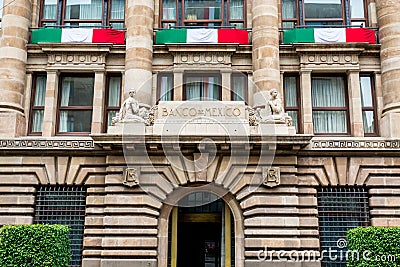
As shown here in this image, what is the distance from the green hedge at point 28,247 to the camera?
55.6 ft

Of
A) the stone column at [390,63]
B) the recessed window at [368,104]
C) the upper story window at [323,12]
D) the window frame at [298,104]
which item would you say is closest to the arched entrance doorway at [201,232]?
the window frame at [298,104]

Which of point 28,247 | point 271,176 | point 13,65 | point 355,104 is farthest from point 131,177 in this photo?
point 355,104

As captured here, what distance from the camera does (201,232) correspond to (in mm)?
27766

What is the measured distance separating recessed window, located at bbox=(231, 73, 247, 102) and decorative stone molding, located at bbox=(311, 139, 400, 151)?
14.7ft

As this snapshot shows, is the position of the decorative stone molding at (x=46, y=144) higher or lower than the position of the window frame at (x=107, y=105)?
lower

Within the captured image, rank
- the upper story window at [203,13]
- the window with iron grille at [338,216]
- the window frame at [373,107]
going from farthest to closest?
the upper story window at [203,13], the window frame at [373,107], the window with iron grille at [338,216]

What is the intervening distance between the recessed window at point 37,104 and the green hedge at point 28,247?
6899 millimetres

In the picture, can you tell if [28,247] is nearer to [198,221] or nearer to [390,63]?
[198,221]

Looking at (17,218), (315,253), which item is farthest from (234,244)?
(17,218)

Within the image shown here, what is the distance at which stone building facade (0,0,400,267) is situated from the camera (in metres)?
19.8

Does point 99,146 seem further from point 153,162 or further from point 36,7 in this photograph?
point 36,7

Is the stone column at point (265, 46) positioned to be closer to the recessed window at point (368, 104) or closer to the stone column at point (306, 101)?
the stone column at point (306, 101)

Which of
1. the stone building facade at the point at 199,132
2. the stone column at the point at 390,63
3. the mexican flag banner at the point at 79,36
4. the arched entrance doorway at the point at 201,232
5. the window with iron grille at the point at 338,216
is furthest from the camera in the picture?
the mexican flag banner at the point at 79,36

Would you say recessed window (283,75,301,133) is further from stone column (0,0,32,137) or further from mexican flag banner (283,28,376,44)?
stone column (0,0,32,137)
